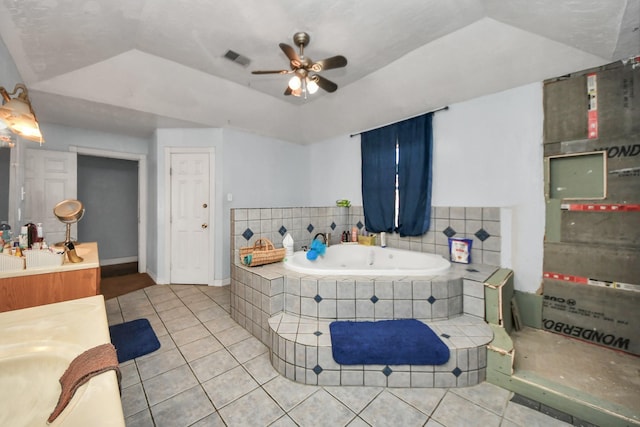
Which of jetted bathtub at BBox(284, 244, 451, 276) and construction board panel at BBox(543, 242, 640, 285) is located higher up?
construction board panel at BBox(543, 242, 640, 285)

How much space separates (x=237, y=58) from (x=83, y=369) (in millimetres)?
2596

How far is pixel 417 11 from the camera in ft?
5.82

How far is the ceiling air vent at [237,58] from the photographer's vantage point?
227 cm

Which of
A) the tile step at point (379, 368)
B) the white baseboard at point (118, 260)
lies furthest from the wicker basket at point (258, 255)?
the white baseboard at point (118, 260)

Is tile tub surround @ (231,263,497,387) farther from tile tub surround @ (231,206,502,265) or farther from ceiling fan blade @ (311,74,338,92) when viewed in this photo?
ceiling fan blade @ (311,74,338,92)

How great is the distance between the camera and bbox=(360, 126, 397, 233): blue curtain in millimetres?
3139

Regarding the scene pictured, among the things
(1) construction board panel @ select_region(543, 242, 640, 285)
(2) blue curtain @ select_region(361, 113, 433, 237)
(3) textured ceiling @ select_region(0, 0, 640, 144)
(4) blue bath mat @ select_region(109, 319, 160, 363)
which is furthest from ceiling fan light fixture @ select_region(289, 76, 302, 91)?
(1) construction board panel @ select_region(543, 242, 640, 285)

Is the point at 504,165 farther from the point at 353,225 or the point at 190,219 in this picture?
the point at 190,219

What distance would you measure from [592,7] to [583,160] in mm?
1102

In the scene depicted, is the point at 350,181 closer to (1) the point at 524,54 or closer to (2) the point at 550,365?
(1) the point at 524,54

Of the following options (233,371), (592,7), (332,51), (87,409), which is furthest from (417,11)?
(233,371)

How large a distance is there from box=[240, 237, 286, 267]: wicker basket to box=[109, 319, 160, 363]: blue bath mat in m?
1.00

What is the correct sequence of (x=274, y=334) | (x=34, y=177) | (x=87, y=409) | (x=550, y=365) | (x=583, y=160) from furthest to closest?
(x=34, y=177)
(x=583, y=160)
(x=274, y=334)
(x=550, y=365)
(x=87, y=409)

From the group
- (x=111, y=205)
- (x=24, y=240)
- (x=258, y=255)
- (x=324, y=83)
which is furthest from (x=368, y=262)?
(x=111, y=205)
